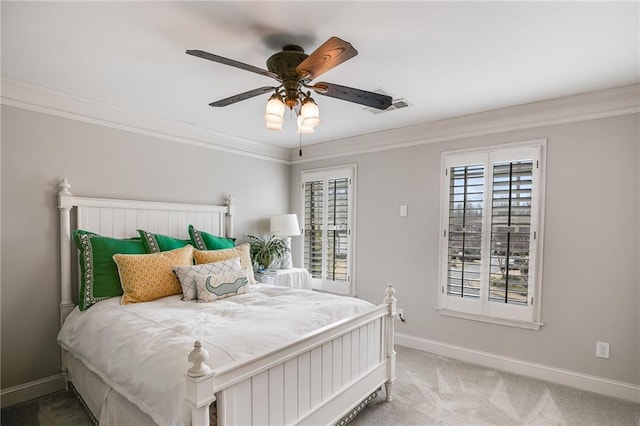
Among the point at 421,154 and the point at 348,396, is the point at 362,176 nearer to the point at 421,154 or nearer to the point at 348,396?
the point at 421,154

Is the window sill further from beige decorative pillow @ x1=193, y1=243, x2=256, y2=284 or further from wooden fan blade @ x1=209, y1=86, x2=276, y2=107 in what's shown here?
wooden fan blade @ x1=209, y1=86, x2=276, y2=107

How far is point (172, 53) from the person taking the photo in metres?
2.04

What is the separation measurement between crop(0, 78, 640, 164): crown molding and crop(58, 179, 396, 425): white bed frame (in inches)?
25.7

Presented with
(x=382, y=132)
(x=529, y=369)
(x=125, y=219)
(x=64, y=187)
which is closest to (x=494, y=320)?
(x=529, y=369)

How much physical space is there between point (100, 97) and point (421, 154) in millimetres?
3032

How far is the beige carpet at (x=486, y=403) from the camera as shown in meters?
2.29

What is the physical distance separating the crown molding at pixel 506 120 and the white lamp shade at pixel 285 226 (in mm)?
994

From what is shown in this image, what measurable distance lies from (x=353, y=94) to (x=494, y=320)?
253 centimetres

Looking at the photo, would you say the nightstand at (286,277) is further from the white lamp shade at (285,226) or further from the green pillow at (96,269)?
the green pillow at (96,269)

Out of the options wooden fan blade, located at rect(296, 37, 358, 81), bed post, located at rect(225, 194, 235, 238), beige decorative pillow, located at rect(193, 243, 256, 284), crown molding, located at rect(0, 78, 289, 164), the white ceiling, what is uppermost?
the white ceiling

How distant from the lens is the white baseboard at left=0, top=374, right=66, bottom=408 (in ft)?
8.05

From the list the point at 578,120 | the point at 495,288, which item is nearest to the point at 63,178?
the point at 495,288

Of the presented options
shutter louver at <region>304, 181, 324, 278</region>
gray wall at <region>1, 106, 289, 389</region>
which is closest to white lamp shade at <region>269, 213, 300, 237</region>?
shutter louver at <region>304, 181, 324, 278</region>

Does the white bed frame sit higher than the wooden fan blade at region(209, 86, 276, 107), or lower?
lower
